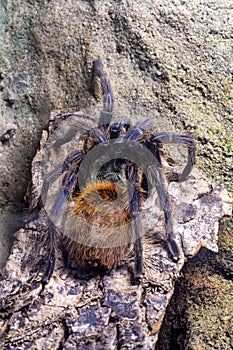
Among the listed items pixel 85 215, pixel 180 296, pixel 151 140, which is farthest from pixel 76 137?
pixel 180 296

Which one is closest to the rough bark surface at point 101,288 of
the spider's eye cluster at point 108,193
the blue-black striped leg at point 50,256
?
the blue-black striped leg at point 50,256

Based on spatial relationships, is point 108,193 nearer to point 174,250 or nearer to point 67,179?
point 67,179

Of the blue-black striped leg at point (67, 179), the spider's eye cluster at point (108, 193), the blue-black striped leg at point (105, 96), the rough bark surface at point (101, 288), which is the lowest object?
the rough bark surface at point (101, 288)

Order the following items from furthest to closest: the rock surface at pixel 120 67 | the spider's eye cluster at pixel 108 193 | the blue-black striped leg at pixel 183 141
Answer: the rock surface at pixel 120 67 < the blue-black striped leg at pixel 183 141 < the spider's eye cluster at pixel 108 193

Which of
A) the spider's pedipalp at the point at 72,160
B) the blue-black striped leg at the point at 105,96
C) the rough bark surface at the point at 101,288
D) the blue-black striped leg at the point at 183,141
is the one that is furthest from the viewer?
the blue-black striped leg at the point at 105,96

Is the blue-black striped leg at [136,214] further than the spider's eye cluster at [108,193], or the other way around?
the spider's eye cluster at [108,193]

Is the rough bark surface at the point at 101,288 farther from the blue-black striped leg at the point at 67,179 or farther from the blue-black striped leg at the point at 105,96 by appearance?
the blue-black striped leg at the point at 105,96

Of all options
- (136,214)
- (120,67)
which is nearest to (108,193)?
(136,214)

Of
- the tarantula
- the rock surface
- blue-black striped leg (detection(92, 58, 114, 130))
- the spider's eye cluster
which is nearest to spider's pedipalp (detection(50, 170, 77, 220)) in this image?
the tarantula
